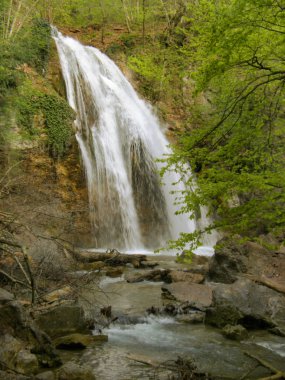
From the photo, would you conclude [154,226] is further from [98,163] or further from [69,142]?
[69,142]

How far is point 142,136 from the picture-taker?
19.8m

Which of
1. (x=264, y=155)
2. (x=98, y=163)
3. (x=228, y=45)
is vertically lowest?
(x=264, y=155)

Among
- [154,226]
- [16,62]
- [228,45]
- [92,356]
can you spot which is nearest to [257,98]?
[228,45]

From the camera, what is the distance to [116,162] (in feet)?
58.6

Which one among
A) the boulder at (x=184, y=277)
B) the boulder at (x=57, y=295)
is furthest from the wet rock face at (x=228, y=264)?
the boulder at (x=57, y=295)

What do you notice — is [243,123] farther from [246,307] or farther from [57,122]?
[57,122]

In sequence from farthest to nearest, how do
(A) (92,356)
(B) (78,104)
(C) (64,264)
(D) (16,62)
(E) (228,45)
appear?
(B) (78,104), (D) (16,62), (C) (64,264), (A) (92,356), (E) (228,45)

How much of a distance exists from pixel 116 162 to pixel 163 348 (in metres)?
11.9

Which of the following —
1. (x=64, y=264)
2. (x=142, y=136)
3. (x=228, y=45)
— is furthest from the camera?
(x=142, y=136)

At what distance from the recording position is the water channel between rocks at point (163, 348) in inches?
221

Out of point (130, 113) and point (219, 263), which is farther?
point (130, 113)

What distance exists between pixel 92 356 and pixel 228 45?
457cm

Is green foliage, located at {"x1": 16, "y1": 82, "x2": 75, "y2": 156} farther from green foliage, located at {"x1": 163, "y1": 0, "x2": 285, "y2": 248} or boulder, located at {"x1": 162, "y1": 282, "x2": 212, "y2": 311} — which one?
green foliage, located at {"x1": 163, "y1": 0, "x2": 285, "y2": 248}

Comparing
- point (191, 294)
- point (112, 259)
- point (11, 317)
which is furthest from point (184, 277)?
point (11, 317)
